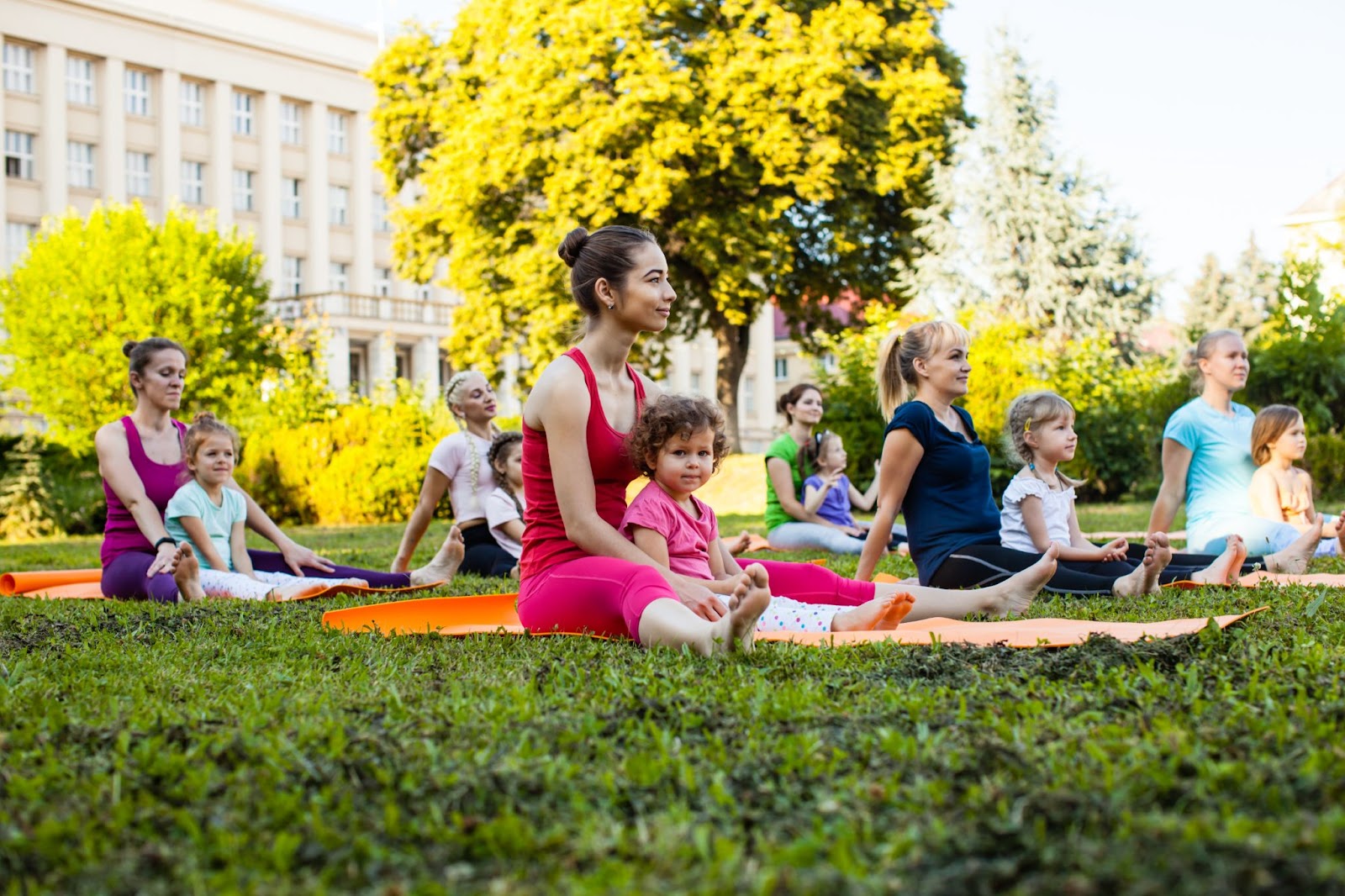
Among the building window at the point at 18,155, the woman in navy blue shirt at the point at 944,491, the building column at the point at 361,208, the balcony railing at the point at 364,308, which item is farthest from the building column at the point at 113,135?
the woman in navy blue shirt at the point at 944,491

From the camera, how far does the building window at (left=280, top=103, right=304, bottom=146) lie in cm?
5506

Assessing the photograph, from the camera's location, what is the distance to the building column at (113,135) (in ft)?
160

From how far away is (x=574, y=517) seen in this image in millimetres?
4906

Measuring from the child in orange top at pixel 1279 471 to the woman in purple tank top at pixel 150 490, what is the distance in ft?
17.1

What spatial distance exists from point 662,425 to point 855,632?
1095 millimetres

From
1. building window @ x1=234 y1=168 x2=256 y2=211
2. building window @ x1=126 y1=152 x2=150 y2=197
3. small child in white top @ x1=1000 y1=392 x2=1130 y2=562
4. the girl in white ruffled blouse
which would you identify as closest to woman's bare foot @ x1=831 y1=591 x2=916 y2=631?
the girl in white ruffled blouse

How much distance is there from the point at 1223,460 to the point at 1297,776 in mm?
6623

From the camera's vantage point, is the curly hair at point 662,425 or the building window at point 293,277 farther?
the building window at point 293,277

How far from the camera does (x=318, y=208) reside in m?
55.0

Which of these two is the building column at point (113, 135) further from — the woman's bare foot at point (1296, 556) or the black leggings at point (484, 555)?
the woman's bare foot at point (1296, 556)

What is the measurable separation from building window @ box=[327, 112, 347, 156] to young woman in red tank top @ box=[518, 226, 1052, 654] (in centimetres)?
5461

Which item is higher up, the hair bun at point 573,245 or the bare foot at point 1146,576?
the hair bun at point 573,245

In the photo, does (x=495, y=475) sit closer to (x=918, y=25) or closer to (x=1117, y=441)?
(x=1117, y=441)

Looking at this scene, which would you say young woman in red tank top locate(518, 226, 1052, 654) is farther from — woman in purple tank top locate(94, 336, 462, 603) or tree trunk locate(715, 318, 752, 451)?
tree trunk locate(715, 318, 752, 451)
